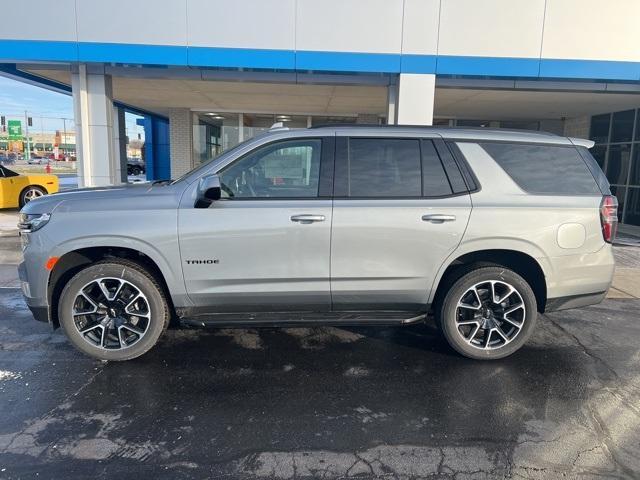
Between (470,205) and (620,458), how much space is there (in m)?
2.05

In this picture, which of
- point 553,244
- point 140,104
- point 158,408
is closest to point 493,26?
point 553,244

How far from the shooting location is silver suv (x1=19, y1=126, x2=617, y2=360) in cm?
380

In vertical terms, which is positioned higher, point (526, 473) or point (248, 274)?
point (248, 274)

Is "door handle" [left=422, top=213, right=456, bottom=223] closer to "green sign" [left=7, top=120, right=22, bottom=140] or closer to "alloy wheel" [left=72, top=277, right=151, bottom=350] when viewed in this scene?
"alloy wheel" [left=72, top=277, right=151, bottom=350]

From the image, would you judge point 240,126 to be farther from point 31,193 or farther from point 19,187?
point 19,187

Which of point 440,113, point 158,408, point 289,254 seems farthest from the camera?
point 440,113

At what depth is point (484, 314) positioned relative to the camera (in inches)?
163

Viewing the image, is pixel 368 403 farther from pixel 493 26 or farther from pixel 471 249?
pixel 493 26

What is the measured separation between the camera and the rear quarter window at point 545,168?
4.08m

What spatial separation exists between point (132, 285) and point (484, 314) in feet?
9.99

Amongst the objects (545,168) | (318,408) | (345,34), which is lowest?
(318,408)

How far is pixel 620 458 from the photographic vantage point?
282cm

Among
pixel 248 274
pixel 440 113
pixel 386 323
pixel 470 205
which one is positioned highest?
pixel 440 113

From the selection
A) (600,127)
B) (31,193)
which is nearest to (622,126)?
(600,127)
